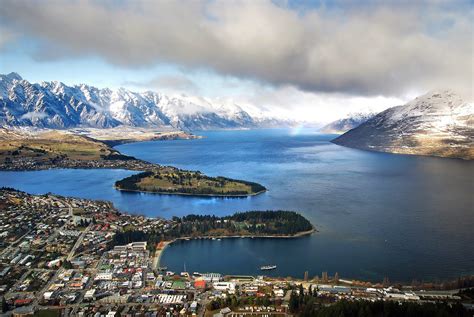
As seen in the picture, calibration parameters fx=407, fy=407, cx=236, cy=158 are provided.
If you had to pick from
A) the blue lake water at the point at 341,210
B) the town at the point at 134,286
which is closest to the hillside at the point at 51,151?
the blue lake water at the point at 341,210

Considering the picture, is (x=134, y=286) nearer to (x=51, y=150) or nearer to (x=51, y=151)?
(x=51, y=151)

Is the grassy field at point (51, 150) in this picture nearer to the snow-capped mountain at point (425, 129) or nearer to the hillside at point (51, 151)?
the hillside at point (51, 151)

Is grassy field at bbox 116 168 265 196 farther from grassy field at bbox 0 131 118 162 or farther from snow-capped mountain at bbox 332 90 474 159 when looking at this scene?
snow-capped mountain at bbox 332 90 474 159

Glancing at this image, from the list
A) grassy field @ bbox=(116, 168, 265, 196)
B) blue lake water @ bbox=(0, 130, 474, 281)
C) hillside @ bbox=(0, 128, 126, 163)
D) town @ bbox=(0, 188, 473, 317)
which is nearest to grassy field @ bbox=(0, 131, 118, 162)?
hillside @ bbox=(0, 128, 126, 163)

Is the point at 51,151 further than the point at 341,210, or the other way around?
the point at 51,151

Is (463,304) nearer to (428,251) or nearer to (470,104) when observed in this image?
(428,251)

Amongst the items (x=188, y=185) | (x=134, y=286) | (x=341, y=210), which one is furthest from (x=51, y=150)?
(x=134, y=286)
